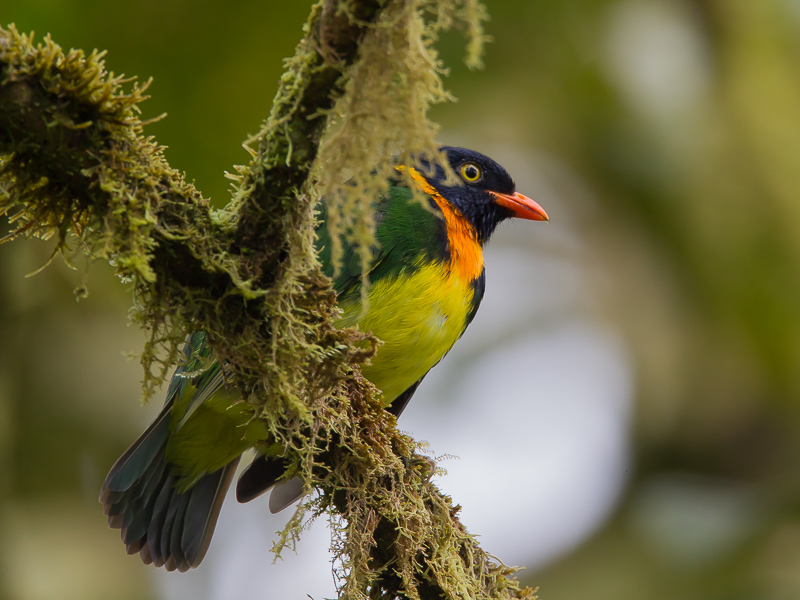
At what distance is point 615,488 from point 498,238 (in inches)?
106

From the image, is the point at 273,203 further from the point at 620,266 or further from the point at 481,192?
the point at 620,266

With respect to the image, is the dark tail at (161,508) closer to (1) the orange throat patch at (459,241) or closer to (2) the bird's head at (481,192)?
(1) the orange throat patch at (459,241)

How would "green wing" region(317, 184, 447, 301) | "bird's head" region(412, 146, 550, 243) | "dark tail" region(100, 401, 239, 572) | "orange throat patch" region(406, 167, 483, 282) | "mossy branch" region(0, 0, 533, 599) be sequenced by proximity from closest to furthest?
"mossy branch" region(0, 0, 533, 599) → "green wing" region(317, 184, 447, 301) → "dark tail" region(100, 401, 239, 572) → "orange throat patch" region(406, 167, 483, 282) → "bird's head" region(412, 146, 550, 243)

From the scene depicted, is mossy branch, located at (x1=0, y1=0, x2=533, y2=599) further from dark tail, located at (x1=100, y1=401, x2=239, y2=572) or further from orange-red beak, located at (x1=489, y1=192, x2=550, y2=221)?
orange-red beak, located at (x1=489, y1=192, x2=550, y2=221)

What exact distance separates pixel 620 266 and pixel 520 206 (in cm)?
305

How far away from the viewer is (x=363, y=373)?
339cm

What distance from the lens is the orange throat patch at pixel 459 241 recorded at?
3.58m

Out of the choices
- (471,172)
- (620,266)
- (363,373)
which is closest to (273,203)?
(363,373)

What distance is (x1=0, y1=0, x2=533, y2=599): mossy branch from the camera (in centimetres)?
169

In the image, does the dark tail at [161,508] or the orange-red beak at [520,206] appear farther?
the orange-red beak at [520,206]

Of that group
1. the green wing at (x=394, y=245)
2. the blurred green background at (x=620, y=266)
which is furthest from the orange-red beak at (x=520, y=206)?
the blurred green background at (x=620, y=266)

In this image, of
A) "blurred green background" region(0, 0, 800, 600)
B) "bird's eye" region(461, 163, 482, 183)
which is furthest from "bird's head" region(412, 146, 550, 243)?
"blurred green background" region(0, 0, 800, 600)

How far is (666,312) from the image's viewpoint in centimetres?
668

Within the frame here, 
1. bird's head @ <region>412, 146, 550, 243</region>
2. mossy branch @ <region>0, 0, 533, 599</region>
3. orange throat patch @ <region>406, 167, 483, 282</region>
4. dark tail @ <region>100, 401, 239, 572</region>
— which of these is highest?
bird's head @ <region>412, 146, 550, 243</region>
